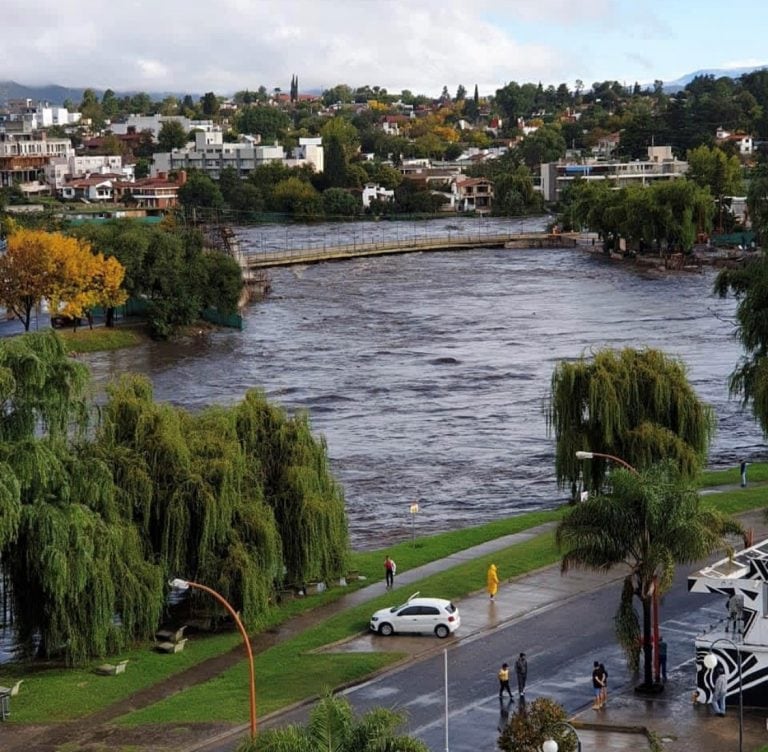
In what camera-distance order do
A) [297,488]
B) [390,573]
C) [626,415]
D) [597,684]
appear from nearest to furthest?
[597,684], [297,488], [390,573], [626,415]

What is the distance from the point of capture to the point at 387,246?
158 m

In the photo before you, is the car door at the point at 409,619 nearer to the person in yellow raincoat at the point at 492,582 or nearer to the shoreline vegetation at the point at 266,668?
the shoreline vegetation at the point at 266,668

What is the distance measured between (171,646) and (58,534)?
3916 mm

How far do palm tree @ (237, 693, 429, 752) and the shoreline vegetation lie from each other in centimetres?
1044

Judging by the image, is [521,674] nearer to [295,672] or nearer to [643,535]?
[643,535]

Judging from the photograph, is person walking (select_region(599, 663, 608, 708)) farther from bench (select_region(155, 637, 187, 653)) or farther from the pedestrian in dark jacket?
bench (select_region(155, 637, 187, 653))

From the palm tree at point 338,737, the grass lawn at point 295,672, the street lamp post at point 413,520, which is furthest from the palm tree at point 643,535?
the street lamp post at point 413,520

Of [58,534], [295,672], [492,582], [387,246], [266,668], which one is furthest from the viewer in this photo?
[387,246]


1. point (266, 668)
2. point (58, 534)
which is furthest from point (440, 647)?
point (58, 534)

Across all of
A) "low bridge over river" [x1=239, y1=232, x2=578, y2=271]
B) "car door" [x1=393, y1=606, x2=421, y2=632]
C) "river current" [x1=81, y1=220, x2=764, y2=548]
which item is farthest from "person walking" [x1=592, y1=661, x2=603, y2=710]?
"low bridge over river" [x1=239, y1=232, x2=578, y2=271]

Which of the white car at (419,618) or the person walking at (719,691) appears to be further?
the white car at (419,618)

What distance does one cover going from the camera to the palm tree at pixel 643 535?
1261 inches

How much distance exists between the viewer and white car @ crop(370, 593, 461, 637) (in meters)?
36.5

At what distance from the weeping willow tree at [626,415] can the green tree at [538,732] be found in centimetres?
2126
